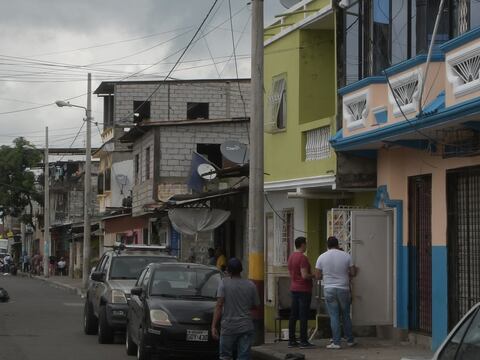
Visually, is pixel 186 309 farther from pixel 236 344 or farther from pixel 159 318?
pixel 236 344

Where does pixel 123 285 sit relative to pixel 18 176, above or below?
below

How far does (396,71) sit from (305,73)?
5009 mm

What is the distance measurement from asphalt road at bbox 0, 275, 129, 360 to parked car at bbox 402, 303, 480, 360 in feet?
30.8

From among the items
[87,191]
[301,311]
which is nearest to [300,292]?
[301,311]

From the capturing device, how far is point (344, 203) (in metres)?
18.6

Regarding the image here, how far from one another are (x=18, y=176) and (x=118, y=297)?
56.2m

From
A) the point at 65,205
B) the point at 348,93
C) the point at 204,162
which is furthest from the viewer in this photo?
the point at 65,205

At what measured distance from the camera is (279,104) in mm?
19812

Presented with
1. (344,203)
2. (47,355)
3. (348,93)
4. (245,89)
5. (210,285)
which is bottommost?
(47,355)

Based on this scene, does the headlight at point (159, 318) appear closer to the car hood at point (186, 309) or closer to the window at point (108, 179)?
the car hood at point (186, 309)

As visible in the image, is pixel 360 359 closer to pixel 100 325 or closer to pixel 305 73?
pixel 100 325

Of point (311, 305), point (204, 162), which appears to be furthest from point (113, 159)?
point (311, 305)

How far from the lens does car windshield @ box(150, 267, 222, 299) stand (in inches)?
565

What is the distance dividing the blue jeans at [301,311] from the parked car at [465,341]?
896 centimetres
